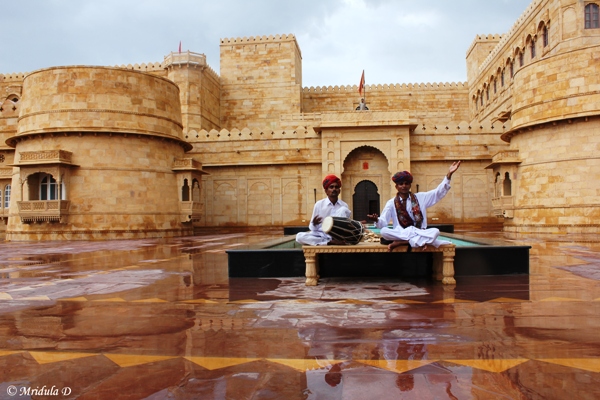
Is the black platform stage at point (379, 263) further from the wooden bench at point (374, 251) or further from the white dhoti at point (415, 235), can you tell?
the white dhoti at point (415, 235)

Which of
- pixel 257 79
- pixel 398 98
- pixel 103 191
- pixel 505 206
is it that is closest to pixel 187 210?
pixel 103 191

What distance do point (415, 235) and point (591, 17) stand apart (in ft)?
77.9

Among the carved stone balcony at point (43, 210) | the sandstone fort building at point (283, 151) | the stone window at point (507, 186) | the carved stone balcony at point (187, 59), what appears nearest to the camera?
the sandstone fort building at point (283, 151)

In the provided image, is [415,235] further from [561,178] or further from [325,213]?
[561,178]

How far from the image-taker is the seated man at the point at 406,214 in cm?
616

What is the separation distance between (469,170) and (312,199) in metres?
8.27

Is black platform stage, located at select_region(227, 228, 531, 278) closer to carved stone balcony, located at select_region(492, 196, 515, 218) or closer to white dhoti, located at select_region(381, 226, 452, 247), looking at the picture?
white dhoti, located at select_region(381, 226, 452, 247)

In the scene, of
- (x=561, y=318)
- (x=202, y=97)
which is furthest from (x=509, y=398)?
(x=202, y=97)

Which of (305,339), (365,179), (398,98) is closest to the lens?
(305,339)

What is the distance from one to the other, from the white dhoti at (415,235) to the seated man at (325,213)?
78 centimetres

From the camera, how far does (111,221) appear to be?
1966 cm

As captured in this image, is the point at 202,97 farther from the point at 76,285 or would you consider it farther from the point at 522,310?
the point at 522,310

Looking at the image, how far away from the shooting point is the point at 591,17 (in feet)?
77.7

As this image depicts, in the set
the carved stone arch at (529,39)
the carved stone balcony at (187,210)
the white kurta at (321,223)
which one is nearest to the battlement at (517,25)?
the carved stone arch at (529,39)
